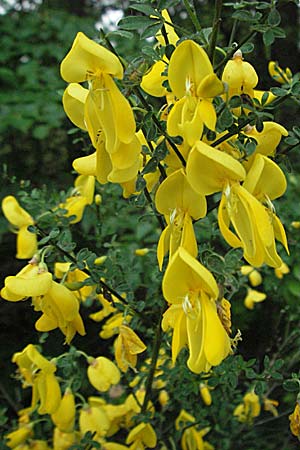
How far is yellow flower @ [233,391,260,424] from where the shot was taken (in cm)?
133

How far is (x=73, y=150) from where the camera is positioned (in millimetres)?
2818

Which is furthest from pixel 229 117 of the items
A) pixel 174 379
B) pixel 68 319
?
pixel 174 379

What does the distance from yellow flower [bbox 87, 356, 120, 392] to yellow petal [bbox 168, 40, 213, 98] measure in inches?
24.3

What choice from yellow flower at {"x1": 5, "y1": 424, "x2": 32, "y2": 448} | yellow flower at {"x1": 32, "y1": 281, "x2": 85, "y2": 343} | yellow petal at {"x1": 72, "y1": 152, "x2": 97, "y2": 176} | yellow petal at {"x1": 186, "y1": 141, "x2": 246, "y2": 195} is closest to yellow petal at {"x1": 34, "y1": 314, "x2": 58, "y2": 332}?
yellow flower at {"x1": 32, "y1": 281, "x2": 85, "y2": 343}

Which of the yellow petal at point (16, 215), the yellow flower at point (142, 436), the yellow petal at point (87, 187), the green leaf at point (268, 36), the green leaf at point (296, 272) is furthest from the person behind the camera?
the green leaf at point (296, 272)

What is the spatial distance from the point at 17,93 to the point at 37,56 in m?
0.25

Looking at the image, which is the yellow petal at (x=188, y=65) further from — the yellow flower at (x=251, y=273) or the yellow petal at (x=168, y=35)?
the yellow flower at (x=251, y=273)

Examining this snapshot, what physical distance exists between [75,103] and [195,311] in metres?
0.29

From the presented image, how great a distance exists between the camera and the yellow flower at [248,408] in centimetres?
133

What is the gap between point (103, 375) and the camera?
1.14 m

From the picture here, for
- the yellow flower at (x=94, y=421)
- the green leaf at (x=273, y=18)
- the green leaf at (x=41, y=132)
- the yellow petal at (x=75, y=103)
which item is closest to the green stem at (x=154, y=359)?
the yellow flower at (x=94, y=421)

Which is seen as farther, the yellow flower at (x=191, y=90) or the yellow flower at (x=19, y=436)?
the yellow flower at (x=19, y=436)

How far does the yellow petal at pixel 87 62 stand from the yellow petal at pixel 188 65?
6 centimetres

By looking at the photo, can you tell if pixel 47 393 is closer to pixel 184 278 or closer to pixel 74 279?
pixel 74 279
